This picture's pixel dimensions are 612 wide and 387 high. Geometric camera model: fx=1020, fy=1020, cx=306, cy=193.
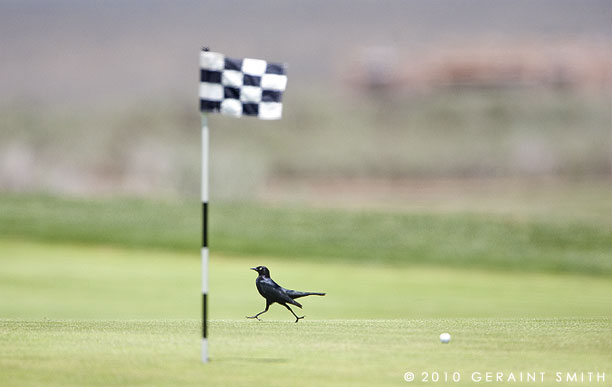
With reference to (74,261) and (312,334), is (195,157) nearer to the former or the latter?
(74,261)

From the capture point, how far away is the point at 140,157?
344 feet

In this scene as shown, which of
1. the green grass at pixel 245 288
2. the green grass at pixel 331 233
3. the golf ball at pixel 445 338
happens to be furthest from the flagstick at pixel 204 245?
the green grass at pixel 331 233

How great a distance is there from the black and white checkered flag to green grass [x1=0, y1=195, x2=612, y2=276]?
14190 millimetres

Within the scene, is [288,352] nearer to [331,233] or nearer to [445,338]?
[445,338]

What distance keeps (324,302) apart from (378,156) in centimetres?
8818

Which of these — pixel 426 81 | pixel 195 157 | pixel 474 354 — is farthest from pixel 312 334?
pixel 426 81

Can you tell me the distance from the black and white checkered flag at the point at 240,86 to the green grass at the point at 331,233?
46.6 ft

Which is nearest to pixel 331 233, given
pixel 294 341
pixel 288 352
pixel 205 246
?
pixel 294 341

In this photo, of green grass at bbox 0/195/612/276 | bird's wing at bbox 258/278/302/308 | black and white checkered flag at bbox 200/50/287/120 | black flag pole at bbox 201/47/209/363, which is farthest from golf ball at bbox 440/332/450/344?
green grass at bbox 0/195/612/276

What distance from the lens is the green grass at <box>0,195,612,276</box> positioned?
21.6 m

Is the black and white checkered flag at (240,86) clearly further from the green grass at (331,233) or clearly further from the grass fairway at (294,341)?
the green grass at (331,233)

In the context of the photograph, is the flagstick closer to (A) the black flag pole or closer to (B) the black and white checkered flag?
(A) the black flag pole

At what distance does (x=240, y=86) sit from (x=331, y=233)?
1687cm

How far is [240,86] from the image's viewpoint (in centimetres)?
691
